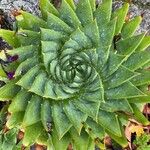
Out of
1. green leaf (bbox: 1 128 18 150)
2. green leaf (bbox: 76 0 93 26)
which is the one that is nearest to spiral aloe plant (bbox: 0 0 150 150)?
green leaf (bbox: 76 0 93 26)

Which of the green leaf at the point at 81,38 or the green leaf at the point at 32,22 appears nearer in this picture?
the green leaf at the point at 81,38

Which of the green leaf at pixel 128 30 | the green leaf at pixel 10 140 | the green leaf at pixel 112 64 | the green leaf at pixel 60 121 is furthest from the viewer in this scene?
the green leaf at pixel 10 140

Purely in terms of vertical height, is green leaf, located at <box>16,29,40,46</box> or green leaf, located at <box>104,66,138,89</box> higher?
green leaf, located at <box>16,29,40,46</box>

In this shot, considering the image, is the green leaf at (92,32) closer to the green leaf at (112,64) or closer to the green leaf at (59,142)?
A: the green leaf at (112,64)

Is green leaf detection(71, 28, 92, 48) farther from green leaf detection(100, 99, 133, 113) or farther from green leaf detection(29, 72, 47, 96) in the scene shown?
green leaf detection(100, 99, 133, 113)

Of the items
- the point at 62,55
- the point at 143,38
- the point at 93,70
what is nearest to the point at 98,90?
the point at 93,70

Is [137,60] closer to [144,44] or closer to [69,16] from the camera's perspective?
[144,44]

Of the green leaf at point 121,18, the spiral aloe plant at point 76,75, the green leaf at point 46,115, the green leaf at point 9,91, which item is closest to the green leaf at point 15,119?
the spiral aloe plant at point 76,75

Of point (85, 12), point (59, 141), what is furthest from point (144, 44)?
point (59, 141)
